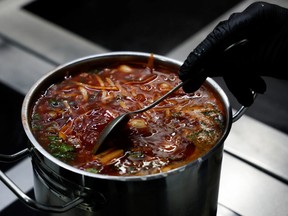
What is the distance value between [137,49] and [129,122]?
4.03 feet

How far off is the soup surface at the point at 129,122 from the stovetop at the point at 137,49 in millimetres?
334

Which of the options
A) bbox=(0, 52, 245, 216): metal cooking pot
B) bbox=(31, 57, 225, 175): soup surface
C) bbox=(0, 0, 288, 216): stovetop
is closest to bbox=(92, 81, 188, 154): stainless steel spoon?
bbox=(31, 57, 225, 175): soup surface

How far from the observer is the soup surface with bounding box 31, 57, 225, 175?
1.29 meters

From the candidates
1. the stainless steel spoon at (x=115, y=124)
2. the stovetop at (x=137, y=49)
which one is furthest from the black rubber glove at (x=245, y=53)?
the stovetop at (x=137, y=49)

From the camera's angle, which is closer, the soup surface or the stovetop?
the soup surface

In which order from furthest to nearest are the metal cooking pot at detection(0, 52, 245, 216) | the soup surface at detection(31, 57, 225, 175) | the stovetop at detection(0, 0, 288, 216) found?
the stovetop at detection(0, 0, 288, 216) → the soup surface at detection(31, 57, 225, 175) → the metal cooking pot at detection(0, 52, 245, 216)

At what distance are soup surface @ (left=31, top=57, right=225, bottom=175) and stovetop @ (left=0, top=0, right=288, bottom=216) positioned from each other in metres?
0.33

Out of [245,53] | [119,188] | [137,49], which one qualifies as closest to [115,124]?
[119,188]

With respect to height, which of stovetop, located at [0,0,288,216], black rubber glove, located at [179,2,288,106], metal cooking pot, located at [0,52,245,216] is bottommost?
stovetop, located at [0,0,288,216]

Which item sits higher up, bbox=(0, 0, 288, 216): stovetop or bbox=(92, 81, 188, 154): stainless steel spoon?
bbox=(92, 81, 188, 154): stainless steel spoon

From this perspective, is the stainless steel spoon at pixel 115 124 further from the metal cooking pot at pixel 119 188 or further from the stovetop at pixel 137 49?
the stovetop at pixel 137 49

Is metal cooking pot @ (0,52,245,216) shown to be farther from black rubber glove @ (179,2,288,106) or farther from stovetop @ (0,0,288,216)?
stovetop @ (0,0,288,216)

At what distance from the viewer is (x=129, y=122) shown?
1.39 metres

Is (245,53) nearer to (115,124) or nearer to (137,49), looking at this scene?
(115,124)
